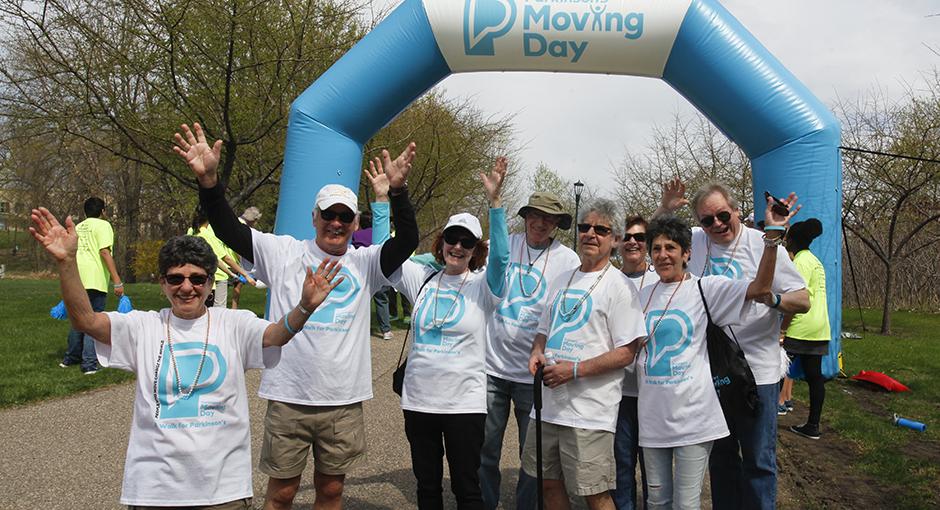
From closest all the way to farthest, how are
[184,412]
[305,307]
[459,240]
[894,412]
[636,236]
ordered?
[184,412] → [305,307] → [459,240] → [636,236] → [894,412]

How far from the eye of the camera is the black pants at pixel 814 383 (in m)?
6.01

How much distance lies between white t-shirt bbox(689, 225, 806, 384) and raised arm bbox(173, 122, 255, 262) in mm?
2403

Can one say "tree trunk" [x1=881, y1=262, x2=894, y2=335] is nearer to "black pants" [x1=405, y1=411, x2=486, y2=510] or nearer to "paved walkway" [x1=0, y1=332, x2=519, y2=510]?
"paved walkway" [x1=0, y1=332, x2=519, y2=510]

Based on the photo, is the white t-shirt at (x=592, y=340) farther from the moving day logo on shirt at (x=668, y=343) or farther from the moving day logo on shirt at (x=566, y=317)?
the moving day logo on shirt at (x=668, y=343)

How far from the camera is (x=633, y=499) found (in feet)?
12.9

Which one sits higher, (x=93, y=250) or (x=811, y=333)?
(x=93, y=250)

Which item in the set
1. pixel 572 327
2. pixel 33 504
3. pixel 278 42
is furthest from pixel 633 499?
pixel 278 42

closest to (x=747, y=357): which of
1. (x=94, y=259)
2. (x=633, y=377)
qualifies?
(x=633, y=377)

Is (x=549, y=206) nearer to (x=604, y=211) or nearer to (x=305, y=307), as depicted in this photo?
(x=604, y=211)

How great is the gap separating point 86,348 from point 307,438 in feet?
17.2

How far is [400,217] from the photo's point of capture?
337 centimetres

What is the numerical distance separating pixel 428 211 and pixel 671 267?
1865 cm

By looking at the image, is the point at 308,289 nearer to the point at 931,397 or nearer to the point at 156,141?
the point at 931,397

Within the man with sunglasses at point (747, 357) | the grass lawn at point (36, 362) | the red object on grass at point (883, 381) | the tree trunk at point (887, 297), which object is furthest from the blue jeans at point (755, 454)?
the tree trunk at point (887, 297)
